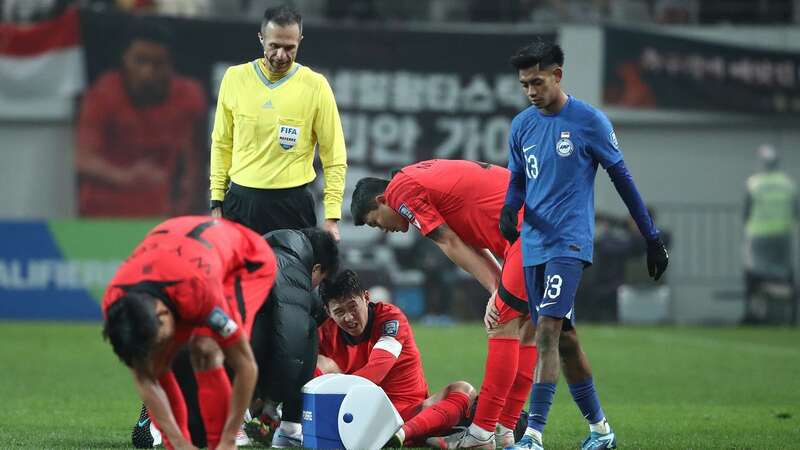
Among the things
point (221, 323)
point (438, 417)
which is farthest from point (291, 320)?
point (221, 323)

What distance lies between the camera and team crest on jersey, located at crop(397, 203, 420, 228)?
7.65 m

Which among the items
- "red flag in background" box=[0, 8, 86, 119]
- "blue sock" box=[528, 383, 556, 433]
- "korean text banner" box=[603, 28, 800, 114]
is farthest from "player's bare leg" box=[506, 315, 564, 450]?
"korean text banner" box=[603, 28, 800, 114]

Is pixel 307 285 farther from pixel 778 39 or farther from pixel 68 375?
pixel 778 39

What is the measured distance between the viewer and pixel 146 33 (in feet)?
66.7

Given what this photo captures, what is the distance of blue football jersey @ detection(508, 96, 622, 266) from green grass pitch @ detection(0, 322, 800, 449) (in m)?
1.25

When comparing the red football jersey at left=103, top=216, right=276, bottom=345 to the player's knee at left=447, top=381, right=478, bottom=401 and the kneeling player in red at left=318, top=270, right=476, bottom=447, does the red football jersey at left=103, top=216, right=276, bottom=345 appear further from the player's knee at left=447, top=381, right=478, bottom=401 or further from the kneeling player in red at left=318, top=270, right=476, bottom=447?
the player's knee at left=447, top=381, right=478, bottom=401

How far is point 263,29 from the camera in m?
8.19

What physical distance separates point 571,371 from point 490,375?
0.45 meters

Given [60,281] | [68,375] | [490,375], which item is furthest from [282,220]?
[60,281]

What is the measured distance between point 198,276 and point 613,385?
711 cm

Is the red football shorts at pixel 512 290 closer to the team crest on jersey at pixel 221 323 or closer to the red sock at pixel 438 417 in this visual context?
the red sock at pixel 438 417

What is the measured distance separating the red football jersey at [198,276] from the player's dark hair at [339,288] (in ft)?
5.17

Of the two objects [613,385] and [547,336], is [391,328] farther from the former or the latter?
[613,385]

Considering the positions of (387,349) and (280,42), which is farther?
(280,42)
